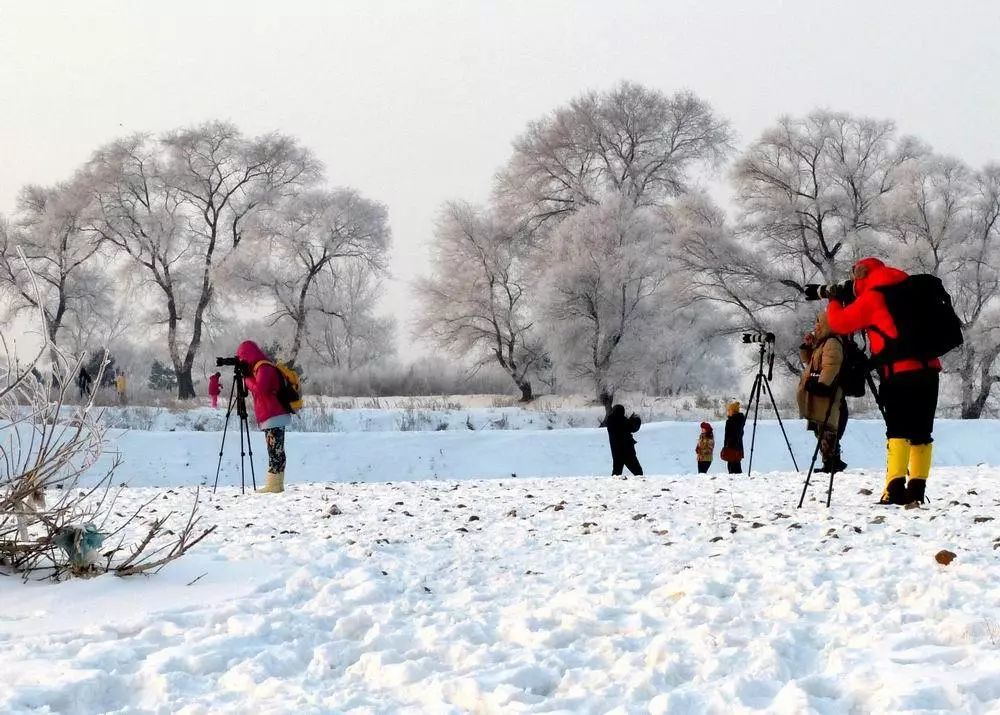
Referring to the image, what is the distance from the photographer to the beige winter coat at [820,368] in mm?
9664

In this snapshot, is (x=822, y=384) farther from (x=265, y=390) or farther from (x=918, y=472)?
(x=265, y=390)

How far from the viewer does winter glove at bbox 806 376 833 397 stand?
9359 mm

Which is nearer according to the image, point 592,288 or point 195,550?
point 195,550

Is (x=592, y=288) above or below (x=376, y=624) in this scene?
above

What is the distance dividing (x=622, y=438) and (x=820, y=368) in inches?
205

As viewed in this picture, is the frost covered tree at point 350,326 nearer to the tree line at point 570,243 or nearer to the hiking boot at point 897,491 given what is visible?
the tree line at point 570,243

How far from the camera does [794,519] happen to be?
6.79 metres

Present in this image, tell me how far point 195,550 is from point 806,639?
416 centimetres

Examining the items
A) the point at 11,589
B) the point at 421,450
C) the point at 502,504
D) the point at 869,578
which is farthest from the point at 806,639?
the point at 421,450

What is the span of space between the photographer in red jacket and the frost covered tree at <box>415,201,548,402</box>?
27.7m

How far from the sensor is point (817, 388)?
9.36 m

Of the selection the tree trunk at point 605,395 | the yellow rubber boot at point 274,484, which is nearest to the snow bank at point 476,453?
the yellow rubber boot at point 274,484

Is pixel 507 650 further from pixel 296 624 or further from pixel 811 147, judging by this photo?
pixel 811 147

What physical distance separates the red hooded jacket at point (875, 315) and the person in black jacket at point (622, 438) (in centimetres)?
762
